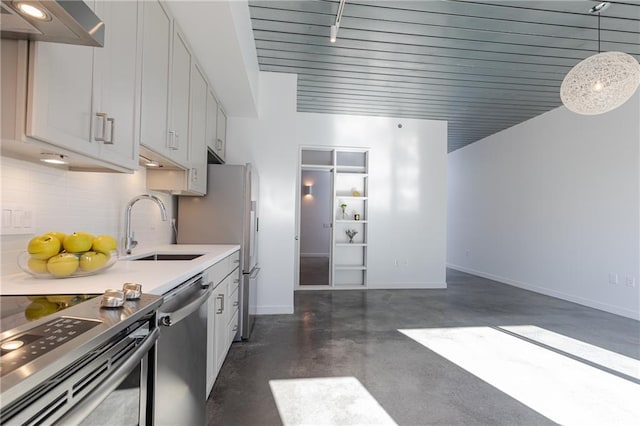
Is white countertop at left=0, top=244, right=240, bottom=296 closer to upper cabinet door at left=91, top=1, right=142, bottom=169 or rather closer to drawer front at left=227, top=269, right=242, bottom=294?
upper cabinet door at left=91, top=1, right=142, bottom=169

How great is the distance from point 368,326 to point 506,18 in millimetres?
3403

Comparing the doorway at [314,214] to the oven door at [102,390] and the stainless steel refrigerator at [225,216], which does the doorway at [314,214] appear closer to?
the stainless steel refrigerator at [225,216]

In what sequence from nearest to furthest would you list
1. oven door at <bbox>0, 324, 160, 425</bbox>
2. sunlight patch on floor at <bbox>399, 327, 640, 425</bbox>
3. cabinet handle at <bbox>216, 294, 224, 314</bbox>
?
oven door at <bbox>0, 324, 160, 425</bbox>
sunlight patch on floor at <bbox>399, 327, 640, 425</bbox>
cabinet handle at <bbox>216, 294, 224, 314</bbox>

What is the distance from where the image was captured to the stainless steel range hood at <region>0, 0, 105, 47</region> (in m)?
0.79

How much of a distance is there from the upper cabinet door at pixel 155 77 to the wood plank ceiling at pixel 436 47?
1259 mm

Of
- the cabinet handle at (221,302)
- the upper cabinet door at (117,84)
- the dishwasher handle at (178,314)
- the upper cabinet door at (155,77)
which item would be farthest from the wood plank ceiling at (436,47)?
the dishwasher handle at (178,314)

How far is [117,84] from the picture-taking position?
1.35m

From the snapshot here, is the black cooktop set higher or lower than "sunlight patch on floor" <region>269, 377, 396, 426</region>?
higher

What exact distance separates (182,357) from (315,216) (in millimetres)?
8403

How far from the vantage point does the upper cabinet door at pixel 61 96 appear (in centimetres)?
93

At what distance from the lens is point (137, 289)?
93 centimetres

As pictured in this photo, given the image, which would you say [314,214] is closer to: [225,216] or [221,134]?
[221,134]

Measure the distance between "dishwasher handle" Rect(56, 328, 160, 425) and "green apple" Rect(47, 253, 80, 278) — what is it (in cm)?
56

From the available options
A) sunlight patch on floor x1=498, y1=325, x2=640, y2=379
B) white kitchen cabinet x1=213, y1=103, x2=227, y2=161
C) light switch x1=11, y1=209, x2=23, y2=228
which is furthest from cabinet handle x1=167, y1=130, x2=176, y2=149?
sunlight patch on floor x1=498, y1=325, x2=640, y2=379
